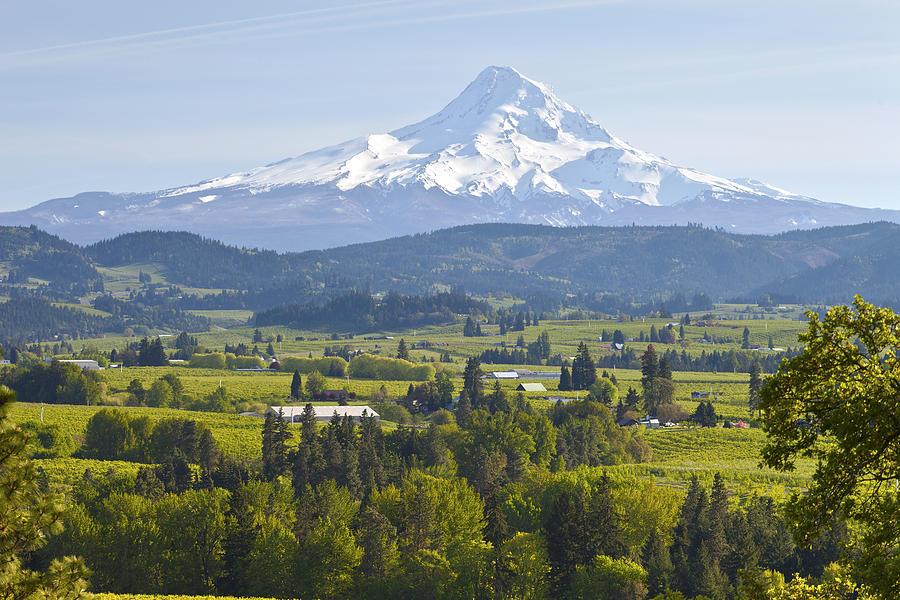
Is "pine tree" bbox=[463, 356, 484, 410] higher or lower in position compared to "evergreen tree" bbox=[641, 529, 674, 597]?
higher

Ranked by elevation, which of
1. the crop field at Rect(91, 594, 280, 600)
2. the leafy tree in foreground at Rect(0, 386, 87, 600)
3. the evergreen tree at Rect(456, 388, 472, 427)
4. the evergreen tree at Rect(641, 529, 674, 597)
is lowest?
the crop field at Rect(91, 594, 280, 600)

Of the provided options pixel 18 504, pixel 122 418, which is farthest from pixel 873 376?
pixel 122 418

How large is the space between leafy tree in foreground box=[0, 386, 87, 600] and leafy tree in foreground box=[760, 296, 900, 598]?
767 inches

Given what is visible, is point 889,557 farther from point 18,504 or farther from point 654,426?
point 654,426

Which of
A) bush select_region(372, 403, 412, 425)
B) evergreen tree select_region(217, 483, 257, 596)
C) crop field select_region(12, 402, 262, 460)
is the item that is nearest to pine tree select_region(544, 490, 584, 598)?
evergreen tree select_region(217, 483, 257, 596)

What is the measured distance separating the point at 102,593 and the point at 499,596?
31321 mm

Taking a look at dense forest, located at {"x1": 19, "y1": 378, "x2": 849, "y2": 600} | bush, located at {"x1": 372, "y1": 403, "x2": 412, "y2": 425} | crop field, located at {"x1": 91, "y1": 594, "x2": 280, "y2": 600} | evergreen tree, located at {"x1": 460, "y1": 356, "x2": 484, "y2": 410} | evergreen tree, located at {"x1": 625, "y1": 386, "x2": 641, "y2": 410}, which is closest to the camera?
crop field, located at {"x1": 91, "y1": 594, "x2": 280, "y2": 600}

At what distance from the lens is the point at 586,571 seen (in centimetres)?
9100

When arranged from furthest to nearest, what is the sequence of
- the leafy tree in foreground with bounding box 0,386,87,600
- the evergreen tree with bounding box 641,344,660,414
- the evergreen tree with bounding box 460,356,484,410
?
1. the evergreen tree with bounding box 641,344,660,414
2. the evergreen tree with bounding box 460,356,484,410
3. the leafy tree in foreground with bounding box 0,386,87,600

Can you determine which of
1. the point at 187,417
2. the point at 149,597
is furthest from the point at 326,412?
the point at 149,597

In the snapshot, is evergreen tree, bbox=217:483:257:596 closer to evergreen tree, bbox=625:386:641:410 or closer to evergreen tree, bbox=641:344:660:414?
evergreen tree, bbox=625:386:641:410

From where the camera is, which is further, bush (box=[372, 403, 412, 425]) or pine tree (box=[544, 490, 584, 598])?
bush (box=[372, 403, 412, 425])

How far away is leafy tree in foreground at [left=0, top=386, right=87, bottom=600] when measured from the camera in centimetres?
3084

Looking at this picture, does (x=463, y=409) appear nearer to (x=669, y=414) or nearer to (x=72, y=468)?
(x=669, y=414)
